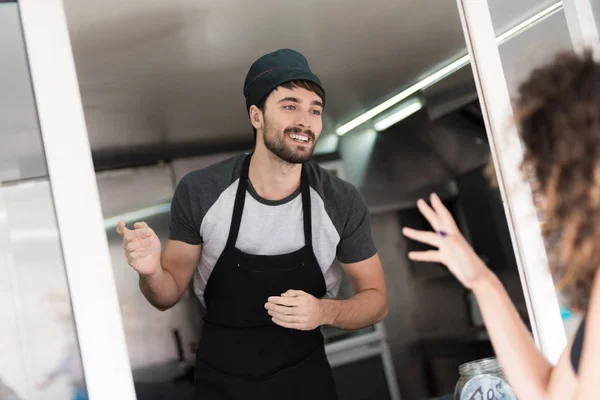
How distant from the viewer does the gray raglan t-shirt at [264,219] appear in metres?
2.04

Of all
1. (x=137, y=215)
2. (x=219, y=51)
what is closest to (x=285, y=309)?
(x=219, y=51)

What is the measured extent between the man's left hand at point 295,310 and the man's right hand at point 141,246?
0.32 m

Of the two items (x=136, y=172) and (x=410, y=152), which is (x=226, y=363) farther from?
(x=410, y=152)

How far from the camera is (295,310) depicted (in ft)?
5.79

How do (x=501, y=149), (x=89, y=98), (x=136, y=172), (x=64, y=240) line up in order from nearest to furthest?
1. (x=64, y=240)
2. (x=501, y=149)
3. (x=89, y=98)
4. (x=136, y=172)

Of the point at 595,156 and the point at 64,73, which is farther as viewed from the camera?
the point at 64,73

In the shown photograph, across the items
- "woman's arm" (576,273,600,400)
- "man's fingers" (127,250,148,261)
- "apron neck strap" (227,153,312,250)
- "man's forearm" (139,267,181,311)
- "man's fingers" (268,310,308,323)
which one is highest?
"apron neck strap" (227,153,312,250)

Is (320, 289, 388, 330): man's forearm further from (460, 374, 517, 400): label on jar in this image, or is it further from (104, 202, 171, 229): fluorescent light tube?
(104, 202, 171, 229): fluorescent light tube

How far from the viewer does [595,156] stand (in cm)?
91

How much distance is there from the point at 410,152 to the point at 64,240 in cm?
271

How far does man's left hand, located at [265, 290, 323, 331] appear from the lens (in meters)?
1.76

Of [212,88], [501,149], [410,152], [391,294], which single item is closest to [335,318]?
[501,149]

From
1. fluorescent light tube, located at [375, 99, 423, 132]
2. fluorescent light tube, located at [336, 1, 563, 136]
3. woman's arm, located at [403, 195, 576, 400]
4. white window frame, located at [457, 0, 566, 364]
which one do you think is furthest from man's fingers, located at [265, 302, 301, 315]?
fluorescent light tube, located at [375, 99, 423, 132]

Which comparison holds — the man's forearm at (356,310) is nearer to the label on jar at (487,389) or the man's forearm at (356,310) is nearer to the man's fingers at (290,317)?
the man's fingers at (290,317)
